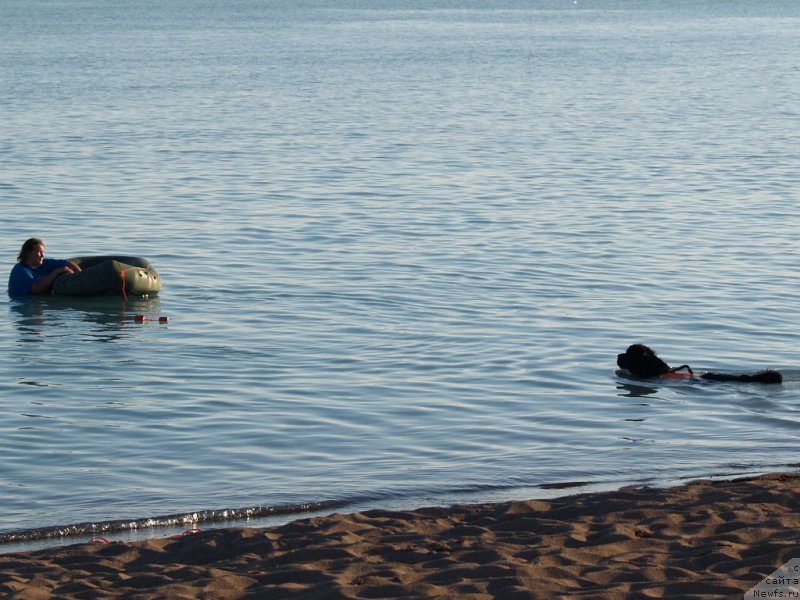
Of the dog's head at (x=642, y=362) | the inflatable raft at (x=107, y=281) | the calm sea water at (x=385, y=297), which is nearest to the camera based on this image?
the calm sea water at (x=385, y=297)

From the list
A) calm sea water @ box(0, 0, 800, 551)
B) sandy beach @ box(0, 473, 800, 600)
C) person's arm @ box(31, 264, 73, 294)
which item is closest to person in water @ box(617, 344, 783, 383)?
calm sea water @ box(0, 0, 800, 551)

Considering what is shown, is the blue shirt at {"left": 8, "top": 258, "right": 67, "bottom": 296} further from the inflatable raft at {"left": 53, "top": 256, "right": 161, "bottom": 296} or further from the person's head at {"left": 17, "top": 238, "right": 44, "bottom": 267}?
the inflatable raft at {"left": 53, "top": 256, "right": 161, "bottom": 296}

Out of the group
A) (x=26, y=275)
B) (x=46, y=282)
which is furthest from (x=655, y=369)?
(x=26, y=275)

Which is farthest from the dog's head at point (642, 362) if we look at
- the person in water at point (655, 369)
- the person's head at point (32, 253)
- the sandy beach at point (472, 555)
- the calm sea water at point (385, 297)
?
the person's head at point (32, 253)

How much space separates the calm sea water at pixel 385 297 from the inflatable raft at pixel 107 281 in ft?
0.67

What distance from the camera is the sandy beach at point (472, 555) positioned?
741 centimetres

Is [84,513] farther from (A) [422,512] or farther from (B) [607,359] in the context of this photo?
(B) [607,359]

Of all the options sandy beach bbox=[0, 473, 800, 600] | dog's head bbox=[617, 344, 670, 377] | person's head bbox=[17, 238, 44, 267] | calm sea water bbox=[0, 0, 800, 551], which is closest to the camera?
sandy beach bbox=[0, 473, 800, 600]

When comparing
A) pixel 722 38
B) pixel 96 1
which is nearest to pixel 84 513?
pixel 722 38

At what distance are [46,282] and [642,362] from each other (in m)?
8.13

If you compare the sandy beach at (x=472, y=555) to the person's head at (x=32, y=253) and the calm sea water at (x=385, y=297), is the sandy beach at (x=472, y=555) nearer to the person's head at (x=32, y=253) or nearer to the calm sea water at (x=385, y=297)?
the calm sea water at (x=385, y=297)

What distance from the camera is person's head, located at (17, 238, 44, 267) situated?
57.6 ft

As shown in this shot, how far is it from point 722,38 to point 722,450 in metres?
86.1

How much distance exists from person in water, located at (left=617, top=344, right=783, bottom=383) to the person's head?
789 centimetres
